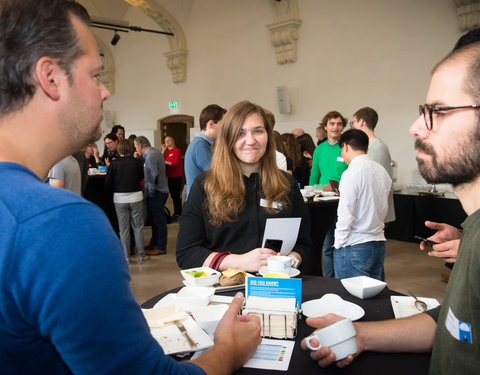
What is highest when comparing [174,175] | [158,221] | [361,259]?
[174,175]

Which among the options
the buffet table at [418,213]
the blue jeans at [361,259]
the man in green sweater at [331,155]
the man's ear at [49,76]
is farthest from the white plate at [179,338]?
the buffet table at [418,213]

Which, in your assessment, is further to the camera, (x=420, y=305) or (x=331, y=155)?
(x=331, y=155)

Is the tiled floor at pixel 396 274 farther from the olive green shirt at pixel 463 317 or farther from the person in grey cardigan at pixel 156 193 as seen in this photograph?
the olive green shirt at pixel 463 317

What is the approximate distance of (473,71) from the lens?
36.4 inches

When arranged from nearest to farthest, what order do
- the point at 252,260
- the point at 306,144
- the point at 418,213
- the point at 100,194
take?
the point at 252,260 → the point at 100,194 → the point at 418,213 → the point at 306,144

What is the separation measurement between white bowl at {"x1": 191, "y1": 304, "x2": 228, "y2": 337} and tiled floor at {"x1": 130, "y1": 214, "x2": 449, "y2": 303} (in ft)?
9.21

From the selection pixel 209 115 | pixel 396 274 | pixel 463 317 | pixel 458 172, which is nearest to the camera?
pixel 463 317

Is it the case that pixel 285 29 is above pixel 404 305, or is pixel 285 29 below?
above

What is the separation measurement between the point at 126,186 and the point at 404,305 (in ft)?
13.9

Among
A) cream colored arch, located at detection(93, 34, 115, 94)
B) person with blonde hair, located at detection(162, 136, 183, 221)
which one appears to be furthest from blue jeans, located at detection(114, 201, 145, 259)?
cream colored arch, located at detection(93, 34, 115, 94)

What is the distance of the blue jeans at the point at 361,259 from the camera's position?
2.99 metres

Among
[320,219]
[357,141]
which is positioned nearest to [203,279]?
[357,141]

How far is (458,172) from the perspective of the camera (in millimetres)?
955

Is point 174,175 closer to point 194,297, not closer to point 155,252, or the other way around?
point 155,252
